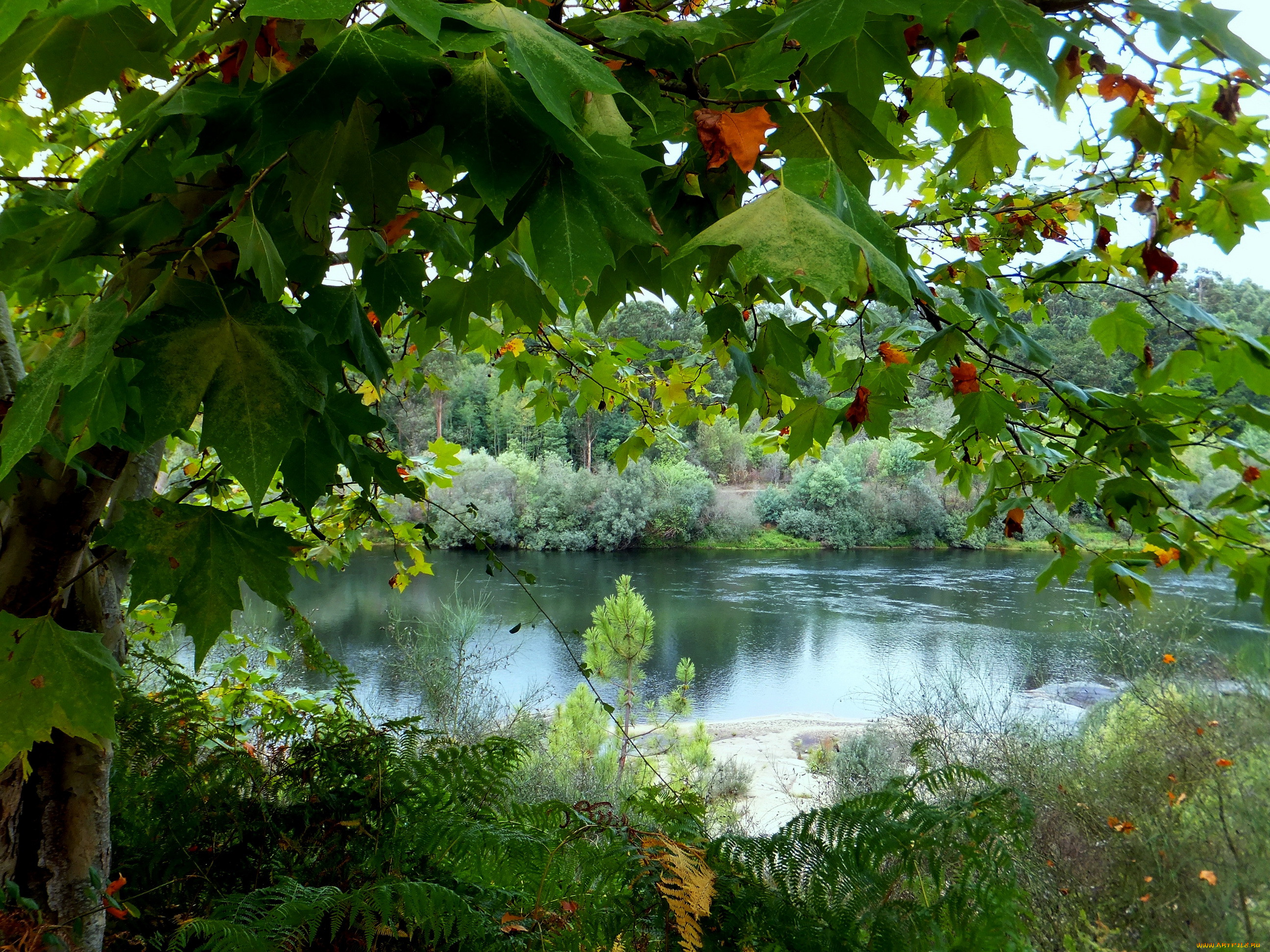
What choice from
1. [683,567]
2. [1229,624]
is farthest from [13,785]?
[683,567]

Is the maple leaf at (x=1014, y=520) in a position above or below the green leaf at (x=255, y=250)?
below

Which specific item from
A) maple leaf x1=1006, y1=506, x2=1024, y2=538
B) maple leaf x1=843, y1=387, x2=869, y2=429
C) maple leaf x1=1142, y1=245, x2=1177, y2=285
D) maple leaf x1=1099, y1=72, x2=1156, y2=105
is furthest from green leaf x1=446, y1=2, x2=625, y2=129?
maple leaf x1=1006, y1=506, x2=1024, y2=538

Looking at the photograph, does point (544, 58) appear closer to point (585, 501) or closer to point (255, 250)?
point (255, 250)

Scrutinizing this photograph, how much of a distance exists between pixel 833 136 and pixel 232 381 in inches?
17.9

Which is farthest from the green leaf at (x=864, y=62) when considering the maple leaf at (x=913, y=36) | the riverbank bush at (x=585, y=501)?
the riverbank bush at (x=585, y=501)

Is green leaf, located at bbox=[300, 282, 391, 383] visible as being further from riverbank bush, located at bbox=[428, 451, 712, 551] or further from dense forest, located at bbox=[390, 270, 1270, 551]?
riverbank bush, located at bbox=[428, 451, 712, 551]

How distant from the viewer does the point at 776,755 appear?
487 cm

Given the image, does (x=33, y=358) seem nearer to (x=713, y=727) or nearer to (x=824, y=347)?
(x=824, y=347)

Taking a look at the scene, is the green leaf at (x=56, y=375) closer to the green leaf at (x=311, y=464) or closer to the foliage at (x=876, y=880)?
the green leaf at (x=311, y=464)

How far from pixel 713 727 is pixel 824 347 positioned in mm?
4709

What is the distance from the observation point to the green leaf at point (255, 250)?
1.41 ft

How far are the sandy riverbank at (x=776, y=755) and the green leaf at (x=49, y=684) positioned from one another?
3.37 metres

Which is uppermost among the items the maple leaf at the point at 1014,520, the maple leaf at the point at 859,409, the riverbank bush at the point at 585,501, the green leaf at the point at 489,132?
the green leaf at the point at 489,132

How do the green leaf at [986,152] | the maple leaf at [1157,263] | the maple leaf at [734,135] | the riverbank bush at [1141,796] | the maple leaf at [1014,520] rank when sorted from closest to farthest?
the maple leaf at [734,135] → the green leaf at [986,152] → the maple leaf at [1157,263] → the maple leaf at [1014,520] → the riverbank bush at [1141,796]
